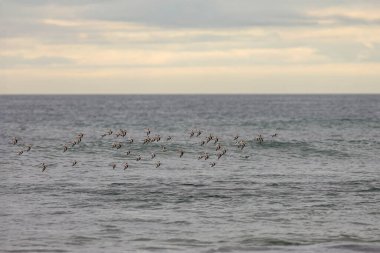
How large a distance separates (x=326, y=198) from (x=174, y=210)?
343 inches

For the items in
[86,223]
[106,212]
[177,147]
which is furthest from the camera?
[177,147]

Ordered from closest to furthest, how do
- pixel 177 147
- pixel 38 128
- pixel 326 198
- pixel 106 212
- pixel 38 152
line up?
pixel 106 212
pixel 326 198
pixel 38 152
pixel 177 147
pixel 38 128

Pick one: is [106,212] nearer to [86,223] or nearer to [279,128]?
[86,223]

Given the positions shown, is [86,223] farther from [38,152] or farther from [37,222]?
[38,152]

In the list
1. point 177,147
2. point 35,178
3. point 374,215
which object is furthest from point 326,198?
point 177,147

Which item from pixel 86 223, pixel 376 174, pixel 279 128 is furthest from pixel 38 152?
pixel 279 128

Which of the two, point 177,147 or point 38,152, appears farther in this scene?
point 177,147

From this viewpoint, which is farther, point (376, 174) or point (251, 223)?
point (376, 174)

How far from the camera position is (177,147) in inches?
2884

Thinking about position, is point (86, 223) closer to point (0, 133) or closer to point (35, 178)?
point (35, 178)

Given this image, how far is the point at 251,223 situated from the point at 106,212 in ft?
23.7

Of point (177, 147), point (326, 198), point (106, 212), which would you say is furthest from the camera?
point (177, 147)

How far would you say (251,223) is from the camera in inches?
1367

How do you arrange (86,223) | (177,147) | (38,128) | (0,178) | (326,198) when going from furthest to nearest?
1. (38,128)
2. (177,147)
3. (0,178)
4. (326,198)
5. (86,223)
